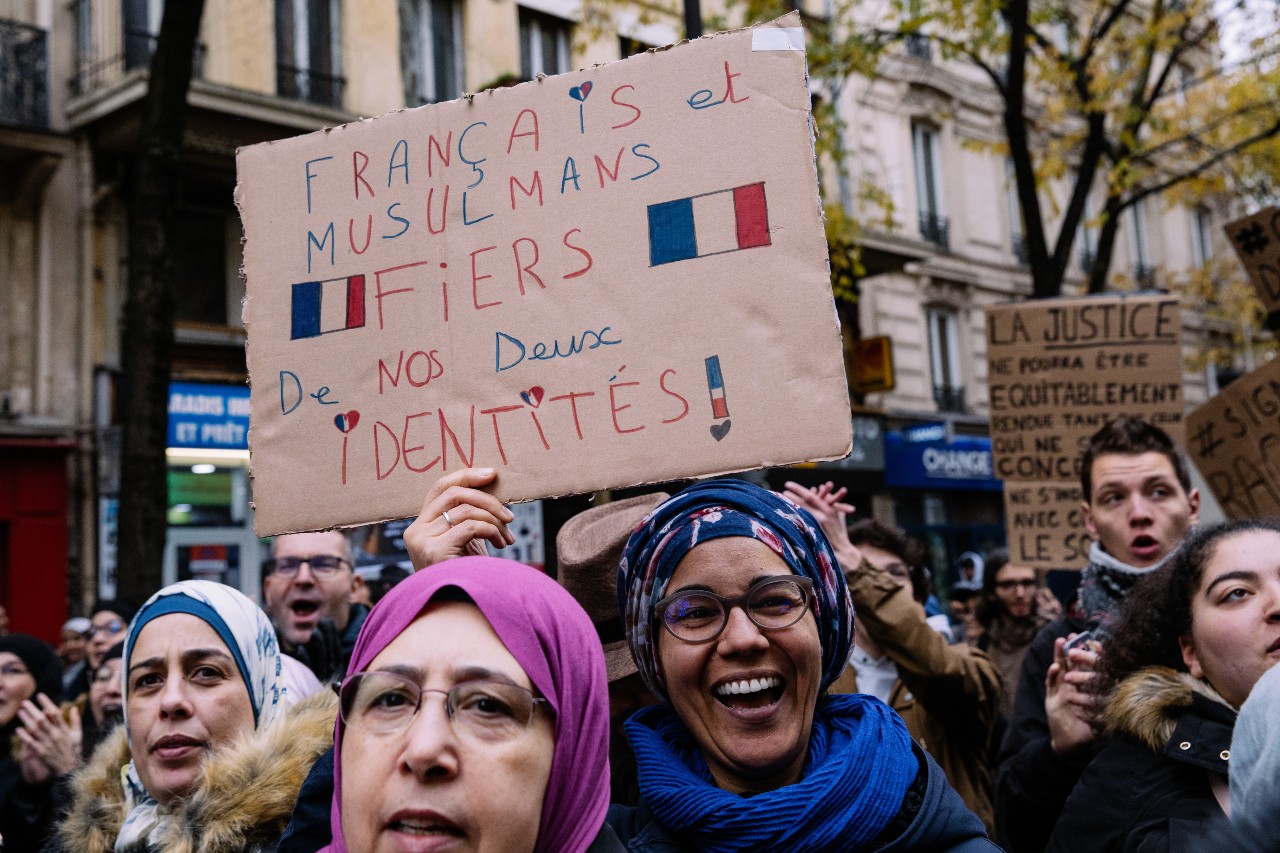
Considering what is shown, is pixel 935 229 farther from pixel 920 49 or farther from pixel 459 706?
pixel 459 706

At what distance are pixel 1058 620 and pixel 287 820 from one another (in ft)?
7.56

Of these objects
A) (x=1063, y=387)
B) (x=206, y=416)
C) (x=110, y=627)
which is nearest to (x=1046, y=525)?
(x=1063, y=387)

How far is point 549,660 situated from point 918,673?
6.56 ft

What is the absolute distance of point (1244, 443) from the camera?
4781mm

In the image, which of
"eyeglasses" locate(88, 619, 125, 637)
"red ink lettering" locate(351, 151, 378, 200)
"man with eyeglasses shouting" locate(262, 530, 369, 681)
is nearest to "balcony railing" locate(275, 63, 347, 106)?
"eyeglasses" locate(88, 619, 125, 637)

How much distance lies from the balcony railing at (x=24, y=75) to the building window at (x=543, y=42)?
5.57 m

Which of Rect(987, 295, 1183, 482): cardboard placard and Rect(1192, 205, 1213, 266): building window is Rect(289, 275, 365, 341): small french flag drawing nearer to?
Rect(987, 295, 1183, 482): cardboard placard

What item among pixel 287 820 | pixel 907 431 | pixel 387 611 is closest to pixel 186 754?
pixel 287 820

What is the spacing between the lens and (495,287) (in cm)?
256

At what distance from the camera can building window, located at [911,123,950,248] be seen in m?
20.8

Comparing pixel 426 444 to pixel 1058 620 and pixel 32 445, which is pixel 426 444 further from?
pixel 32 445

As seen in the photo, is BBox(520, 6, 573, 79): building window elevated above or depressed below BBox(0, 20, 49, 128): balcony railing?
above

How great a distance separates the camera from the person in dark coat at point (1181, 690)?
2367mm

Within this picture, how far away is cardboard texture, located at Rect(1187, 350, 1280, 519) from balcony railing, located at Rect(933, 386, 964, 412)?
52.7 ft
